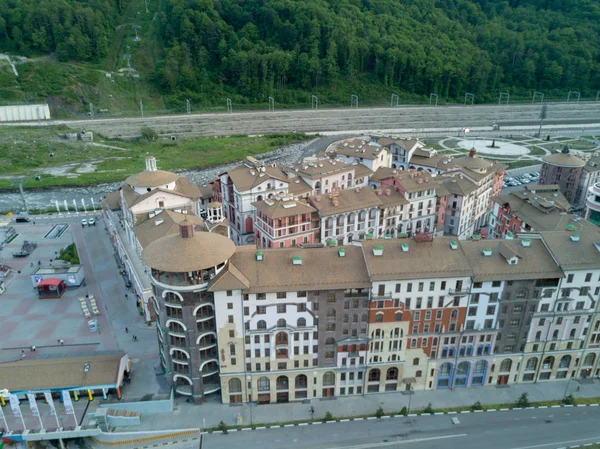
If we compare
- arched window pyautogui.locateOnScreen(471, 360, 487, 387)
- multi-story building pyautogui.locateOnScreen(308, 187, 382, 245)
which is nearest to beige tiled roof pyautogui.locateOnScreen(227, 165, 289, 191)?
multi-story building pyautogui.locateOnScreen(308, 187, 382, 245)

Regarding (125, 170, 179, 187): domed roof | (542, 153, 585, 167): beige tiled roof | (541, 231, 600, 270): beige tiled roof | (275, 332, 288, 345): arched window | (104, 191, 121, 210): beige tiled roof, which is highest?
(541, 231, 600, 270): beige tiled roof

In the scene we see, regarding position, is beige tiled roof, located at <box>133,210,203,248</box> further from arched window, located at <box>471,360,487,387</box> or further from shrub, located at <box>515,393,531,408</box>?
shrub, located at <box>515,393,531,408</box>

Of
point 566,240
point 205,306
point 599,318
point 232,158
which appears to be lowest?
point 232,158

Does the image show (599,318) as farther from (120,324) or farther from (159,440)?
(120,324)

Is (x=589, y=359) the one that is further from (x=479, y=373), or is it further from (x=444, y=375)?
(x=444, y=375)

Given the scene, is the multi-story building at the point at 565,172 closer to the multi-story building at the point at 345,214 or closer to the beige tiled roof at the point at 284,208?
the multi-story building at the point at 345,214

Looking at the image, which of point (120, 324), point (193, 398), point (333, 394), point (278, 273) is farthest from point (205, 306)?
point (120, 324)

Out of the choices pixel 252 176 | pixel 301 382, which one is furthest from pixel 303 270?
pixel 252 176
